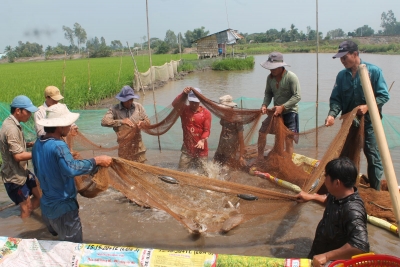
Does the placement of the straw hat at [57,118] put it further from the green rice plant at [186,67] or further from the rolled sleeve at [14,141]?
the green rice plant at [186,67]

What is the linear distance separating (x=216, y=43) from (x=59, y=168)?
38.2 m

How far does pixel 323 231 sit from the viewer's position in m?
2.39

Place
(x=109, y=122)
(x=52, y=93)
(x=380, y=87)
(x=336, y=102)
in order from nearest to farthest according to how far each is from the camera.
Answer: (x=380, y=87)
(x=336, y=102)
(x=52, y=93)
(x=109, y=122)

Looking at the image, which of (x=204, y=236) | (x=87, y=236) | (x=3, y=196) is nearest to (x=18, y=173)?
(x=87, y=236)

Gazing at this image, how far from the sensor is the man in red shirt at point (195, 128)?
15.4ft

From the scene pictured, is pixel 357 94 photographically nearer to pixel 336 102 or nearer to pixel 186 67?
pixel 336 102

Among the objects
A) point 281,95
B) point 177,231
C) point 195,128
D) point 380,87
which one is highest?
point 380,87

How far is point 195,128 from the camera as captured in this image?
4.73m

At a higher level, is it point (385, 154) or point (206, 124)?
point (385, 154)

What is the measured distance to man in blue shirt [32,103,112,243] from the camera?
2379 mm

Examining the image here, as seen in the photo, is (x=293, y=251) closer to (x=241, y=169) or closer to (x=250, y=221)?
(x=250, y=221)

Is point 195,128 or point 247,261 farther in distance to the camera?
point 195,128

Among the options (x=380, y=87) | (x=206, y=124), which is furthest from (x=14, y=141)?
(x=380, y=87)

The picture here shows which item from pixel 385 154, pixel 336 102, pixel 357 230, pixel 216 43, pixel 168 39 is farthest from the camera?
pixel 168 39
